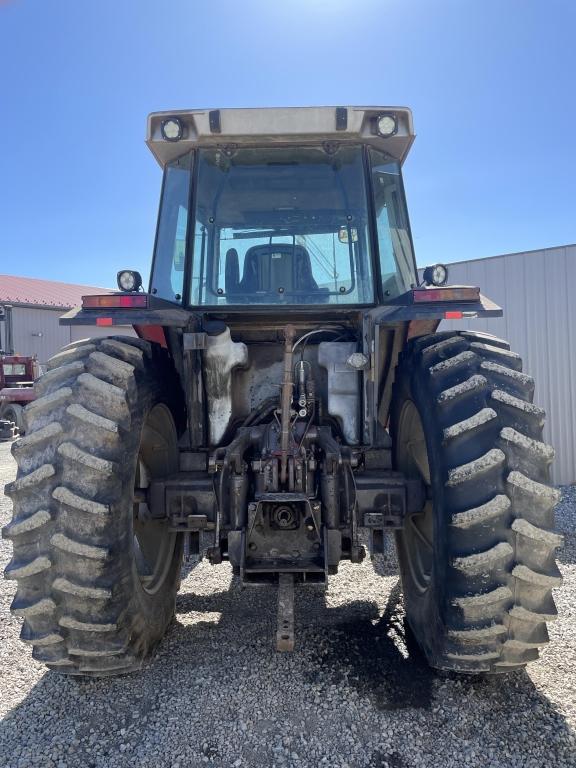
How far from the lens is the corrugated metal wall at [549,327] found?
7.75m

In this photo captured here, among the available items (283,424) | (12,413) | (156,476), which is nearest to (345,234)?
(283,424)

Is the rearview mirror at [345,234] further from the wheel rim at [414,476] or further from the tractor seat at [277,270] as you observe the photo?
the wheel rim at [414,476]

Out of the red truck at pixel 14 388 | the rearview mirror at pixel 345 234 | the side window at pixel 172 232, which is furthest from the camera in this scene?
the red truck at pixel 14 388

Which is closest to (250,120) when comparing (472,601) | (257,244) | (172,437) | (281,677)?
(257,244)

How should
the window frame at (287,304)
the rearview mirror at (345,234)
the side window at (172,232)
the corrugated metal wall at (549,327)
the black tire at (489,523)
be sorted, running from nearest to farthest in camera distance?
the black tire at (489,523) < the window frame at (287,304) < the rearview mirror at (345,234) < the side window at (172,232) < the corrugated metal wall at (549,327)

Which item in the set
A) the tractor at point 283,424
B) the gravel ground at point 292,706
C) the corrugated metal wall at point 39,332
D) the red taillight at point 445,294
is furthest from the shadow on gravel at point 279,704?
the corrugated metal wall at point 39,332

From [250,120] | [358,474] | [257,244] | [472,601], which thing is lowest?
[472,601]

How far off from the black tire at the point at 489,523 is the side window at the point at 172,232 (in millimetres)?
1796

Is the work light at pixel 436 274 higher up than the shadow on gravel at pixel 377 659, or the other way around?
the work light at pixel 436 274

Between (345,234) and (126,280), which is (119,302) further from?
(345,234)

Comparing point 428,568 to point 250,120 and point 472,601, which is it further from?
point 250,120

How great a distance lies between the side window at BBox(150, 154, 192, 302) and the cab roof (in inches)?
9.0

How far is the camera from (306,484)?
2.88m

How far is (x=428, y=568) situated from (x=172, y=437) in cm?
166
